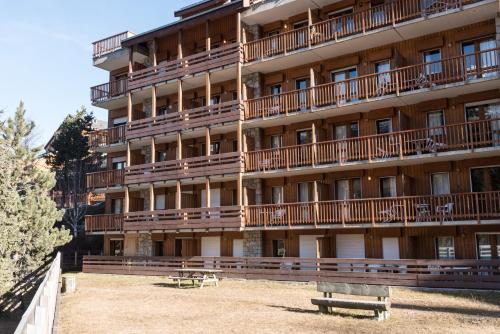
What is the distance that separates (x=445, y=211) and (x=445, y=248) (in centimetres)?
217

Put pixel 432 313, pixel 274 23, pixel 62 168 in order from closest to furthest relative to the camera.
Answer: pixel 432 313 → pixel 274 23 → pixel 62 168

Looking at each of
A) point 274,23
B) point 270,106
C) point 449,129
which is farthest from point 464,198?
point 274,23

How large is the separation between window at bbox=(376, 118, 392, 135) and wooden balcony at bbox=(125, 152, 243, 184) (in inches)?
280

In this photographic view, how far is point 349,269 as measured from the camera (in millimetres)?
21094

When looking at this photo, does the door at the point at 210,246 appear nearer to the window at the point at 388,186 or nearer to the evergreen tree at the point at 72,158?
the window at the point at 388,186

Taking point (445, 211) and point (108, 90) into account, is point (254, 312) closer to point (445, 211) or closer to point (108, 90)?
point (445, 211)

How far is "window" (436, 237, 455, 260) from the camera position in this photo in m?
20.8

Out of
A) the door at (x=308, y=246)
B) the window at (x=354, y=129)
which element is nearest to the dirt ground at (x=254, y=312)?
the door at (x=308, y=246)

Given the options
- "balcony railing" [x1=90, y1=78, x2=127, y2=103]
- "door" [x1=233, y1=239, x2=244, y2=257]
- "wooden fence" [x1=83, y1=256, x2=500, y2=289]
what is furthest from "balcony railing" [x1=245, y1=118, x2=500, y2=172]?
"balcony railing" [x1=90, y1=78, x2=127, y2=103]

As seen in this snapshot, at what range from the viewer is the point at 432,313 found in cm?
1381

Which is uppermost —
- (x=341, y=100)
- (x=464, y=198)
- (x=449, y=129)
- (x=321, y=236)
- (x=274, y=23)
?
(x=274, y=23)

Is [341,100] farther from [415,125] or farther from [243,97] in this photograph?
[243,97]

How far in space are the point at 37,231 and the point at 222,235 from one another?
376 inches

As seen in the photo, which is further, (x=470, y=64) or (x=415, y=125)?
(x=415, y=125)
